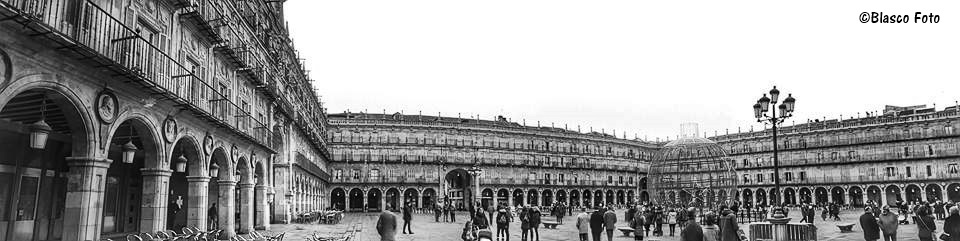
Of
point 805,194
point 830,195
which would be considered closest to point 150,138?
point 830,195

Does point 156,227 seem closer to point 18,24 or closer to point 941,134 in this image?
point 18,24

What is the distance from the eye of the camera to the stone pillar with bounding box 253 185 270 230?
22.5m

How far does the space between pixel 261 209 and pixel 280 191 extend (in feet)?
15.7

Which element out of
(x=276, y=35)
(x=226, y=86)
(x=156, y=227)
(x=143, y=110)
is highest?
(x=276, y=35)

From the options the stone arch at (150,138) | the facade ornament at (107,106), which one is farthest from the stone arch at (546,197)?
the facade ornament at (107,106)

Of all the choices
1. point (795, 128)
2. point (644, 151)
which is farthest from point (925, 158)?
point (644, 151)

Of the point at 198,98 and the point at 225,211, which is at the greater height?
the point at 198,98

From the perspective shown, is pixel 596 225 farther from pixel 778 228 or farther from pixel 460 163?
pixel 460 163

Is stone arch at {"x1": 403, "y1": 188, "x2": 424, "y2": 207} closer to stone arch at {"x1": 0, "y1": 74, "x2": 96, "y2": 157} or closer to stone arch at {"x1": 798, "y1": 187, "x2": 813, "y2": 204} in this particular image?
stone arch at {"x1": 798, "y1": 187, "x2": 813, "y2": 204}

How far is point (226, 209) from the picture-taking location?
18109 mm

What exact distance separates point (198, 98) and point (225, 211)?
171 inches

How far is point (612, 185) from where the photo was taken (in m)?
79.2

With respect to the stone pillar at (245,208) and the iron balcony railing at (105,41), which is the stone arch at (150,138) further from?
the stone pillar at (245,208)

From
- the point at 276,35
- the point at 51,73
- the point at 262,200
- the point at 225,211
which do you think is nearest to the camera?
the point at 51,73
